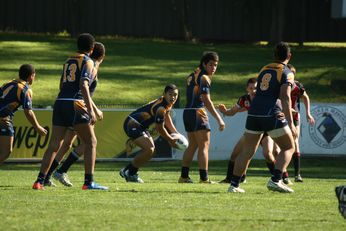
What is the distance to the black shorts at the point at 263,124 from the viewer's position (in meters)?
13.2

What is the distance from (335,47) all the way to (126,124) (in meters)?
25.6

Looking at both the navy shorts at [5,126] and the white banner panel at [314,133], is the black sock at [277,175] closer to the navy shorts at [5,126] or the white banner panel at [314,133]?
the navy shorts at [5,126]

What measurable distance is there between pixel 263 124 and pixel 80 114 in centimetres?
236

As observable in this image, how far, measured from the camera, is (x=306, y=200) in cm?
1260

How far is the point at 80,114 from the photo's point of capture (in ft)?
43.4

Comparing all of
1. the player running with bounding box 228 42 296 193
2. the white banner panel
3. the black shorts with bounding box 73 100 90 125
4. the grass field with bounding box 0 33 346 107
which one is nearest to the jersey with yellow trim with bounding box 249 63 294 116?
the player running with bounding box 228 42 296 193

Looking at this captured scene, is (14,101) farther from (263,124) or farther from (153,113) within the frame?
(263,124)

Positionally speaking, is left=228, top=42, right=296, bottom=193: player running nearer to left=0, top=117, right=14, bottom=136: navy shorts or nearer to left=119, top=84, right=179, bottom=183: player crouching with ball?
left=119, top=84, right=179, bottom=183: player crouching with ball

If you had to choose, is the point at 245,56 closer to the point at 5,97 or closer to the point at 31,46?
the point at 31,46

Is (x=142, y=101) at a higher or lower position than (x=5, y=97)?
lower

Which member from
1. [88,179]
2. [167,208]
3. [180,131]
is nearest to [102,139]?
[180,131]

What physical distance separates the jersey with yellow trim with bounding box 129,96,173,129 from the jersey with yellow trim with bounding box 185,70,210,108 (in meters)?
0.36

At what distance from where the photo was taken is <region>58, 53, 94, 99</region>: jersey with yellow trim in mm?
13148

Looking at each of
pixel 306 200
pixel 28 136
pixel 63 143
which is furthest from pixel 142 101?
pixel 306 200
